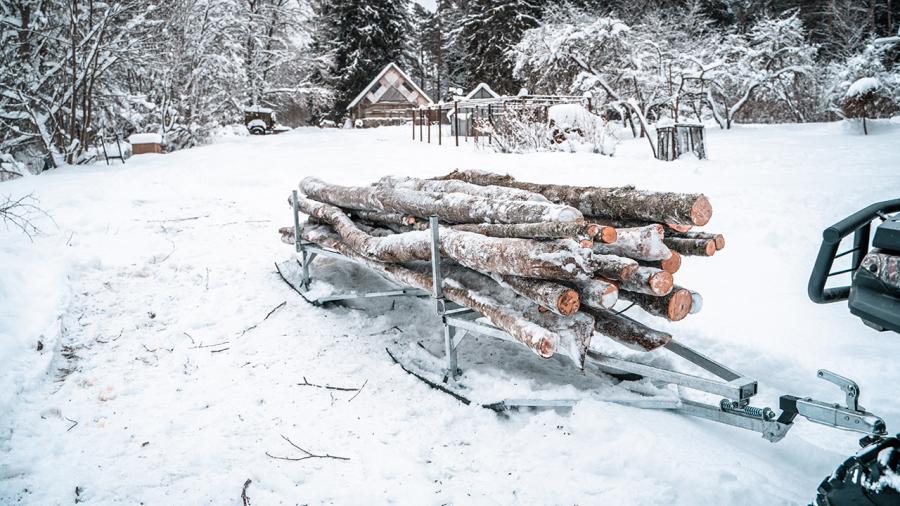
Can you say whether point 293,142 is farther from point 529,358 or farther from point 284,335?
point 529,358

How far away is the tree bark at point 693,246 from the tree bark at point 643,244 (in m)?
0.26

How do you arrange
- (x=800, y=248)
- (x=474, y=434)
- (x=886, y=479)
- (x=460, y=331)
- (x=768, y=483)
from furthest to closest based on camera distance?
1. (x=800, y=248)
2. (x=460, y=331)
3. (x=474, y=434)
4. (x=768, y=483)
5. (x=886, y=479)

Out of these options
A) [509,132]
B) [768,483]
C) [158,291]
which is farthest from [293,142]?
[768,483]

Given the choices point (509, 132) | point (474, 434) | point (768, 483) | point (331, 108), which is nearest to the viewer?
point (768, 483)

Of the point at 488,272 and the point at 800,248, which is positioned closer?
the point at 488,272

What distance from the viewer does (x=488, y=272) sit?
365 cm

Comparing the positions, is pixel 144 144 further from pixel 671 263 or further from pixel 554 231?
pixel 671 263

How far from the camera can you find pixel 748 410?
276 centimetres

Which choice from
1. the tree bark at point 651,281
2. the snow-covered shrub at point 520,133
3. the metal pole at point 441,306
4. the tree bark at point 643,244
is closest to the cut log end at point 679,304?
the tree bark at point 651,281

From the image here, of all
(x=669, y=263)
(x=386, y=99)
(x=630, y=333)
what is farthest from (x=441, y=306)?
(x=386, y=99)

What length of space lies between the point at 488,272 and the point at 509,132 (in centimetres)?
1008

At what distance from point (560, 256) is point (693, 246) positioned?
108 cm

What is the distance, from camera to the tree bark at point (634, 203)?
3.38 m

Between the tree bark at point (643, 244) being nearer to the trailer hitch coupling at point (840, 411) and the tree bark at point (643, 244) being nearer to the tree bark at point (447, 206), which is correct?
the tree bark at point (447, 206)
